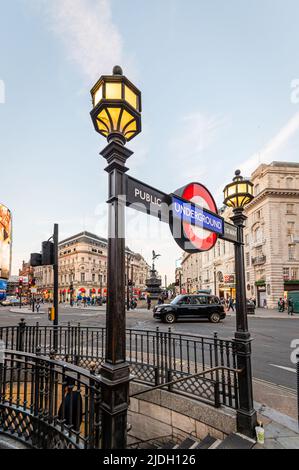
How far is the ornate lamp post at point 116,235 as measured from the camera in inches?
90.4

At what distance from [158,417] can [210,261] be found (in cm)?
5724

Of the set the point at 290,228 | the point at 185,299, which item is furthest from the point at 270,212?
the point at 185,299

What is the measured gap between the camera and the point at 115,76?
252 centimetres

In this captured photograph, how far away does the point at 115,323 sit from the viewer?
2.39 meters

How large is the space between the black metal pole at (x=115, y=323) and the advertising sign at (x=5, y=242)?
1878 cm

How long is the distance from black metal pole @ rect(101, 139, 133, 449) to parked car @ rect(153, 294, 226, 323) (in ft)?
50.6

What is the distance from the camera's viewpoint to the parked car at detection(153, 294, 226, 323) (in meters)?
17.4

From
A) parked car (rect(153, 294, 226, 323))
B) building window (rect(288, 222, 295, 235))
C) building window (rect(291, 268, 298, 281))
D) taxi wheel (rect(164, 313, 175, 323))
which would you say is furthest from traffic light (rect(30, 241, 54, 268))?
building window (rect(288, 222, 295, 235))

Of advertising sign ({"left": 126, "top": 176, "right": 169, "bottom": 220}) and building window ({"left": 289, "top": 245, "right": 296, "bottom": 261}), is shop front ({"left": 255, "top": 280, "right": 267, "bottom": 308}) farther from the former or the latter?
advertising sign ({"left": 126, "top": 176, "right": 169, "bottom": 220})

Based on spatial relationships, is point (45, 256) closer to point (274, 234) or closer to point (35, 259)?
point (35, 259)

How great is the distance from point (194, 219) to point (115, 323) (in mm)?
1583

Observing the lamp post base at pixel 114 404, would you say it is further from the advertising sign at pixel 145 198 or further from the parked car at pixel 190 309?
the parked car at pixel 190 309

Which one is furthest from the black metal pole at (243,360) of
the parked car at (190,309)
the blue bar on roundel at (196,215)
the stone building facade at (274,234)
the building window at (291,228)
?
the building window at (291,228)
